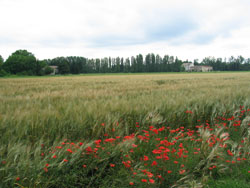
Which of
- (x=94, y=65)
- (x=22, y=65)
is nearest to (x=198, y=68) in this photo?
(x=94, y=65)

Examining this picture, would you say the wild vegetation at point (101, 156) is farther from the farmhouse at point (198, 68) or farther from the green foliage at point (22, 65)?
the farmhouse at point (198, 68)

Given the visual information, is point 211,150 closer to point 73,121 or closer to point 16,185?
point 73,121

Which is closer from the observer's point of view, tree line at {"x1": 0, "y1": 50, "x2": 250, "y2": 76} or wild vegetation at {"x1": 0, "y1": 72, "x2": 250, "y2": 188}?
wild vegetation at {"x1": 0, "y1": 72, "x2": 250, "y2": 188}

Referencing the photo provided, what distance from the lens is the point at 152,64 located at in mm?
95438

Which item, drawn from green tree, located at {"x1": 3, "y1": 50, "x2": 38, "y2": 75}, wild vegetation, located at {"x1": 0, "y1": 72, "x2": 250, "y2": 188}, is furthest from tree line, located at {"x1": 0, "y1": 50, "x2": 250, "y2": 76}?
wild vegetation, located at {"x1": 0, "y1": 72, "x2": 250, "y2": 188}

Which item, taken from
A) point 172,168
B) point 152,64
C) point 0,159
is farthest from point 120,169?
point 152,64

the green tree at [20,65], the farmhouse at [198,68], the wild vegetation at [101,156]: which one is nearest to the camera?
the wild vegetation at [101,156]

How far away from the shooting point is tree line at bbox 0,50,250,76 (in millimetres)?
59312

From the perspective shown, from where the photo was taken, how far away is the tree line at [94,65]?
59312mm

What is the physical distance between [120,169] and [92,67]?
107839 mm

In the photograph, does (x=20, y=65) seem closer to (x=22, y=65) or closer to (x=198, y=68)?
(x=22, y=65)

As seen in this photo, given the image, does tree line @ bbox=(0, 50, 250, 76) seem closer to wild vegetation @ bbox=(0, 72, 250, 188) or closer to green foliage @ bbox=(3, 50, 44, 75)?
green foliage @ bbox=(3, 50, 44, 75)

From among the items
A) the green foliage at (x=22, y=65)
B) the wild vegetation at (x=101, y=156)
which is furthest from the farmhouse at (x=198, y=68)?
the wild vegetation at (x=101, y=156)

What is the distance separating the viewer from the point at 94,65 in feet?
357
